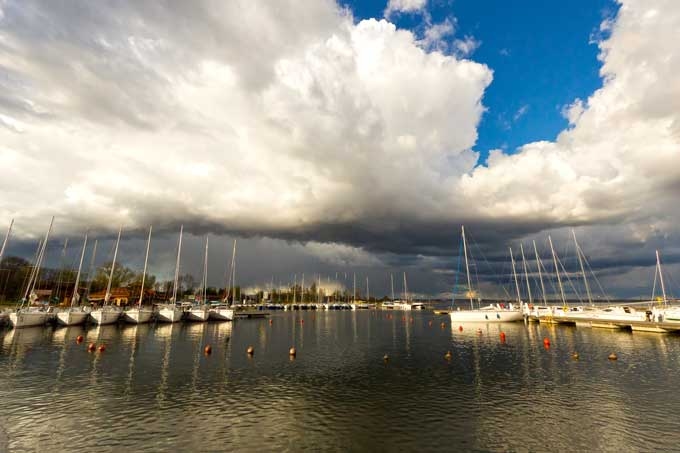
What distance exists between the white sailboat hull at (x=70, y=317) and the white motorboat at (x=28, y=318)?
279 centimetres

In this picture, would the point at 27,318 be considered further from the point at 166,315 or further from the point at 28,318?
the point at 166,315

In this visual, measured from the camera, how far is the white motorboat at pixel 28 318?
256ft

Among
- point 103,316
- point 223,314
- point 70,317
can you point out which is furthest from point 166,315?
point 70,317

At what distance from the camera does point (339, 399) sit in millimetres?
30828

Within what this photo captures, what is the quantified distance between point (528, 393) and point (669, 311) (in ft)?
208

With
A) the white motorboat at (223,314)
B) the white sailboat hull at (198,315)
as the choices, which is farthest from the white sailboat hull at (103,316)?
the white motorboat at (223,314)

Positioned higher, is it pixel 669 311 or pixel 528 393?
pixel 669 311

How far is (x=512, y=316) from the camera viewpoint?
104812mm

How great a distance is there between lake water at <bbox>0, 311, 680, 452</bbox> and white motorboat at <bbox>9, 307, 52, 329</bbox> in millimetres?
32899

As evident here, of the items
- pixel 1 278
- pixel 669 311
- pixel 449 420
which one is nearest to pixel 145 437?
pixel 449 420

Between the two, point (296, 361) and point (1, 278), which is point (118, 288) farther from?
point (296, 361)

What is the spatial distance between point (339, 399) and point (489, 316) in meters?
86.8

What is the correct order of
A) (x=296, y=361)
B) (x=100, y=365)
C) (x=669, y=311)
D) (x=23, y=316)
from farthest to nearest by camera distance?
(x=23, y=316), (x=669, y=311), (x=296, y=361), (x=100, y=365)

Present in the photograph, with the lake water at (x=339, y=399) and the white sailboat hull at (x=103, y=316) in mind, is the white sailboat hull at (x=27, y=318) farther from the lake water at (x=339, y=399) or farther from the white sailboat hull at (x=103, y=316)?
the lake water at (x=339, y=399)
